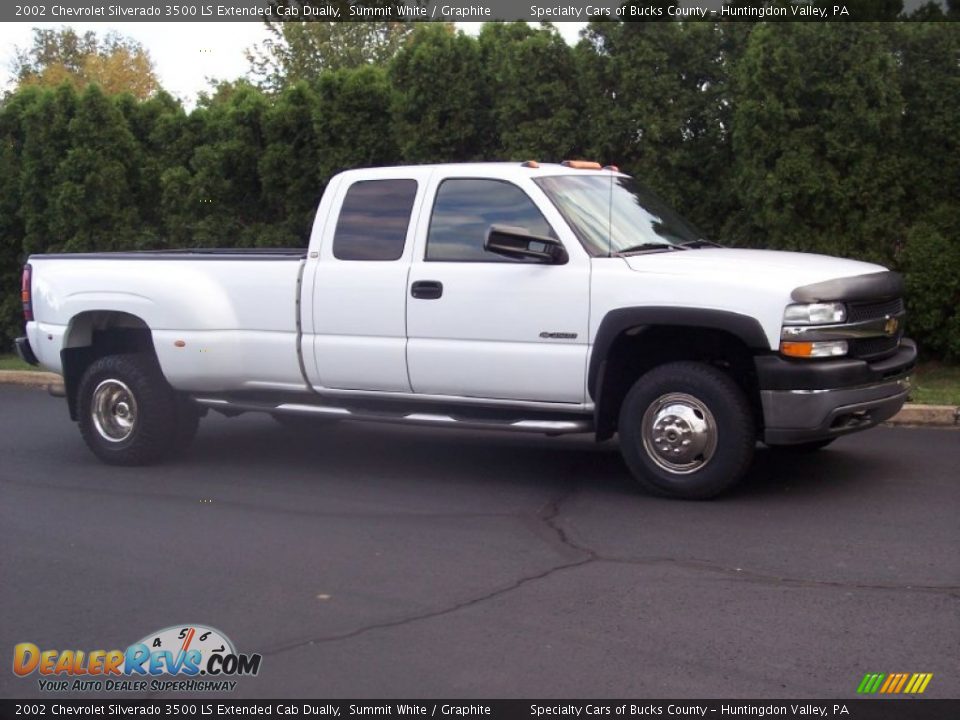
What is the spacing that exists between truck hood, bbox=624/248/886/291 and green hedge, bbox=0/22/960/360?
14.5ft

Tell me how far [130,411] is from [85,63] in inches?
1435

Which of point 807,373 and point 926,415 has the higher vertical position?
point 807,373

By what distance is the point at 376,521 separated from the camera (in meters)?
7.34

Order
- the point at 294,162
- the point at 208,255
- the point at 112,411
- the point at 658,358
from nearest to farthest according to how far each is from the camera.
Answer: the point at 658,358 → the point at 208,255 → the point at 112,411 → the point at 294,162

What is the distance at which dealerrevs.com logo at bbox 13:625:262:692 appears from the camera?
4.90m

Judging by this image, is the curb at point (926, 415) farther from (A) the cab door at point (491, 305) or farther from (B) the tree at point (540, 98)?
(B) the tree at point (540, 98)

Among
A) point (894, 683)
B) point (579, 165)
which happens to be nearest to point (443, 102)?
point (579, 165)

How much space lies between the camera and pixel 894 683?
15.2 feet

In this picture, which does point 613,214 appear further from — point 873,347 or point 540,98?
point 540,98

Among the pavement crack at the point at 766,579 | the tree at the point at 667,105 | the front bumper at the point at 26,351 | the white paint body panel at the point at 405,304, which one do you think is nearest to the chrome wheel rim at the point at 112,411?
the white paint body panel at the point at 405,304

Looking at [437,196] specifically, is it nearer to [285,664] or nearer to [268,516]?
[268,516]

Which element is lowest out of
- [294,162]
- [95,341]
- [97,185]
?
[95,341]

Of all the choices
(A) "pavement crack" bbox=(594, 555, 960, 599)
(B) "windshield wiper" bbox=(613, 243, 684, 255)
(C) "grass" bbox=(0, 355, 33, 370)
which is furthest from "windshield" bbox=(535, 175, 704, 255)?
(C) "grass" bbox=(0, 355, 33, 370)

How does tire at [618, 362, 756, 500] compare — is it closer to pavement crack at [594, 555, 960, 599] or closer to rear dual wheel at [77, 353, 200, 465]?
pavement crack at [594, 555, 960, 599]
